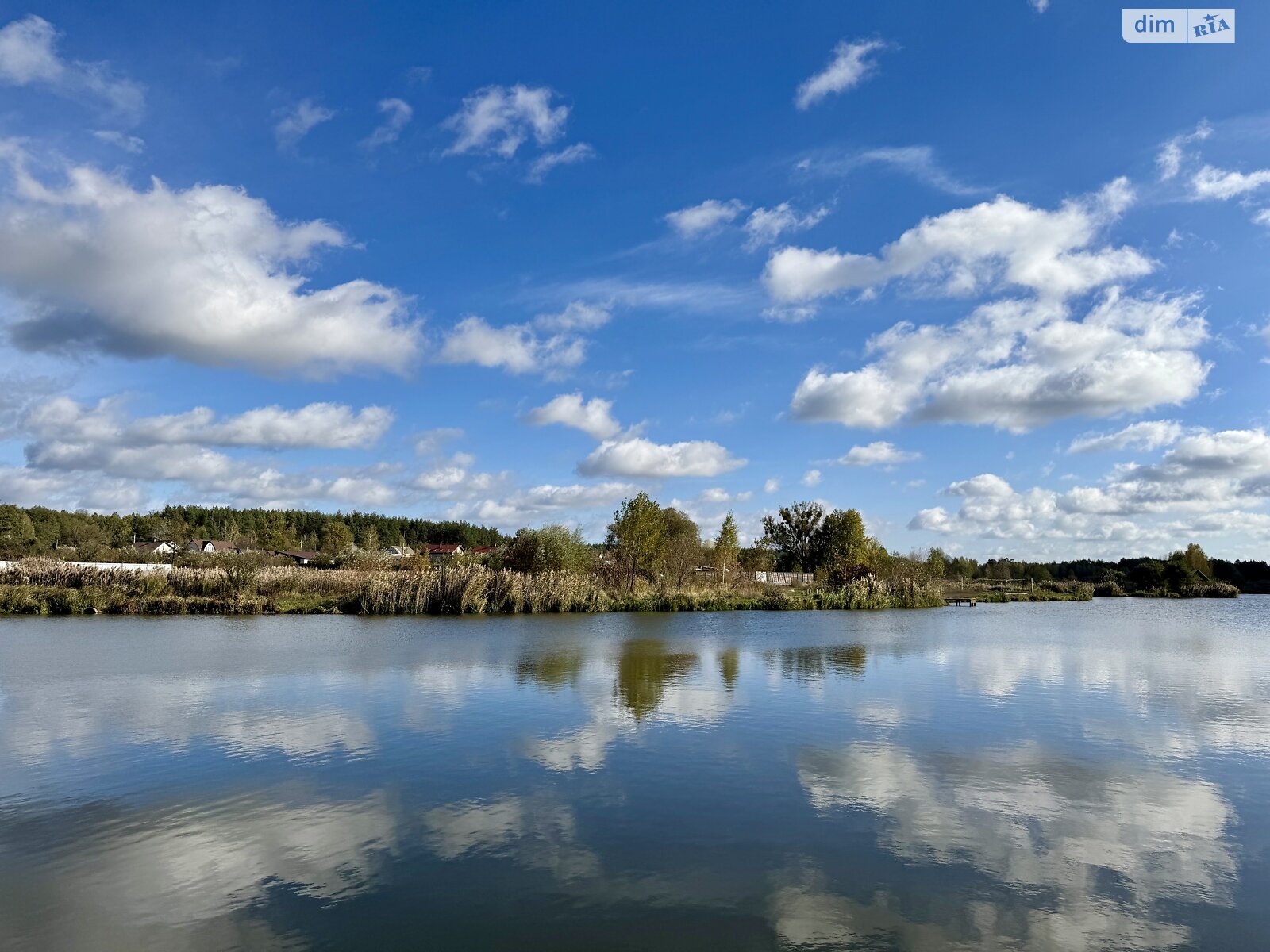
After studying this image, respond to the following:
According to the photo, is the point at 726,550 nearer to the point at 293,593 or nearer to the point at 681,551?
the point at 681,551

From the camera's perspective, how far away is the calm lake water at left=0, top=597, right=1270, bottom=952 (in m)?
5.09

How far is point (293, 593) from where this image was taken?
3522 cm

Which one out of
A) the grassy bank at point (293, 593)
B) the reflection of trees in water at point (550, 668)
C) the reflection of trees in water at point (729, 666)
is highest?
the grassy bank at point (293, 593)

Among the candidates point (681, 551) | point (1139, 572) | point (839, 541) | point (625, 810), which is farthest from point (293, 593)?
point (1139, 572)

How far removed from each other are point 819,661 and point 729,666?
89.2 inches

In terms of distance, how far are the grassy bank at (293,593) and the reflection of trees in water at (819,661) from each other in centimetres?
1499

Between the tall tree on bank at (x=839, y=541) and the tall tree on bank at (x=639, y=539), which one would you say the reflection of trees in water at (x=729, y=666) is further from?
the tall tree on bank at (x=839, y=541)

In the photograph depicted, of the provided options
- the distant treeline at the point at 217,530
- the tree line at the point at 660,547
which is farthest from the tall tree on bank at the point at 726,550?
the distant treeline at the point at 217,530

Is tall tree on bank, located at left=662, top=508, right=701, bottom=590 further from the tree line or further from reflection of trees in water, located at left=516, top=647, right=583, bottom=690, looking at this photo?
reflection of trees in water, located at left=516, top=647, right=583, bottom=690

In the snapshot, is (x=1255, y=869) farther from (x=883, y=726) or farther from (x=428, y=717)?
(x=428, y=717)

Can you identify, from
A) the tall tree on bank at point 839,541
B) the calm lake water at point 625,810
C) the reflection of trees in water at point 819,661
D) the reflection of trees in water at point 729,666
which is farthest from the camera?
the tall tree on bank at point 839,541

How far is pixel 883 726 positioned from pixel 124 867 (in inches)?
330

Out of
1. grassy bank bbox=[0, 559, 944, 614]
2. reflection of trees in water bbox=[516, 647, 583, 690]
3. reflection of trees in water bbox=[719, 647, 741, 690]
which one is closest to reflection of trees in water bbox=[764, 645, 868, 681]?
reflection of trees in water bbox=[719, 647, 741, 690]

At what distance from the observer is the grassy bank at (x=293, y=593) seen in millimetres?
29875
